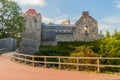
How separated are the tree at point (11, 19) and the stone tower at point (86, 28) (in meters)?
12.8

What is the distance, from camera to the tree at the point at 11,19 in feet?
230

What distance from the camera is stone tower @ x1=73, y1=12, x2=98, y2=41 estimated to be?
247 ft

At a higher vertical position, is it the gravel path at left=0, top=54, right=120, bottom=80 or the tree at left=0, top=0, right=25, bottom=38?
the tree at left=0, top=0, right=25, bottom=38


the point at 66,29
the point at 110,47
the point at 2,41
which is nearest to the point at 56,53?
the point at 2,41

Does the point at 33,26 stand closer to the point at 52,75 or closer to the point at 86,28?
the point at 86,28

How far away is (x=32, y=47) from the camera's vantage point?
50.9 metres

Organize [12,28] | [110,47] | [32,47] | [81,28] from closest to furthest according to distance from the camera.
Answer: [110,47]
[32,47]
[12,28]
[81,28]

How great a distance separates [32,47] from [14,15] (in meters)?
21.9

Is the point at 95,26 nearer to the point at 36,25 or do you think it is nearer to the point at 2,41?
the point at 36,25

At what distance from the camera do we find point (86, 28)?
248ft

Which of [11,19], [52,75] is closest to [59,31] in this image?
[11,19]

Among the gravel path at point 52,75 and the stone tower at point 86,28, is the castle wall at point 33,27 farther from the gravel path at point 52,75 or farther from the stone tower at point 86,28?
the gravel path at point 52,75

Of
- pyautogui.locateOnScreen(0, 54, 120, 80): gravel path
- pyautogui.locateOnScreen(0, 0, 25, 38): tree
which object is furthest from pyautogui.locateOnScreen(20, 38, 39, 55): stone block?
pyautogui.locateOnScreen(0, 54, 120, 80): gravel path

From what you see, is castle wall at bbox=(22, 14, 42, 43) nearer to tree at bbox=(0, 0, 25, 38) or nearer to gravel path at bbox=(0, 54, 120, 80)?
tree at bbox=(0, 0, 25, 38)
